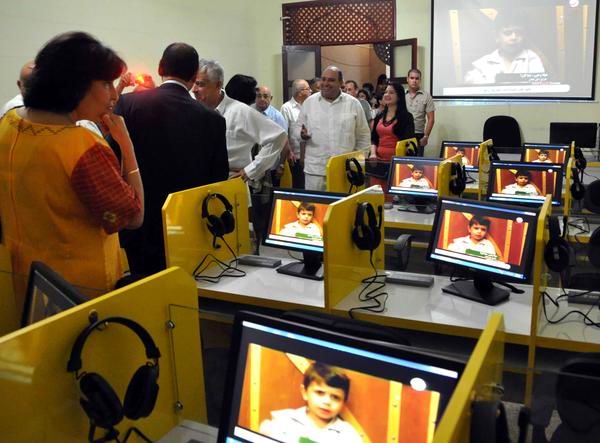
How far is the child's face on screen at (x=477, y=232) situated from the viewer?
7.66 ft

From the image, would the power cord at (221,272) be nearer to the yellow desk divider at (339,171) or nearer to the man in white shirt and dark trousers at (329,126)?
the yellow desk divider at (339,171)

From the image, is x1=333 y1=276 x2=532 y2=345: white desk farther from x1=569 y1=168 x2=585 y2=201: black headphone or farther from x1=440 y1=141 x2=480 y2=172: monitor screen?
x1=440 y1=141 x2=480 y2=172: monitor screen

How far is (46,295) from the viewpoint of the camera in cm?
136

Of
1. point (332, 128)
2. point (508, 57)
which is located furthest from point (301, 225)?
point (508, 57)

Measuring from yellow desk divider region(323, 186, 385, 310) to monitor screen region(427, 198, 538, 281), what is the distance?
0.33 metres

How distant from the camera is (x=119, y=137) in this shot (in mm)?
1766

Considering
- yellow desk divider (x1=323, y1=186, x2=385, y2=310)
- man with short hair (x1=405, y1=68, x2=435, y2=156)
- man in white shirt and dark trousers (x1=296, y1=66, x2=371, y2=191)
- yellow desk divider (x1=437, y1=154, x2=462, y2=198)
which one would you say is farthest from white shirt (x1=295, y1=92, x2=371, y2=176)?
man with short hair (x1=405, y1=68, x2=435, y2=156)

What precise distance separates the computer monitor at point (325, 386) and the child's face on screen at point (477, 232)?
56.1 inches

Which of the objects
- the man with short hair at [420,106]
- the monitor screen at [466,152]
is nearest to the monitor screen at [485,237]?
the monitor screen at [466,152]

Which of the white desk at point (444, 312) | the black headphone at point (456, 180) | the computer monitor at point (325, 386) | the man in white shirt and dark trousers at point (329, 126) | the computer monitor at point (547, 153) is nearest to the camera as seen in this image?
the computer monitor at point (325, 386)

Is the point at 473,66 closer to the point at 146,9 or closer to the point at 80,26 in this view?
the point at 146,9

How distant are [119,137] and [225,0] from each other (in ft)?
21.0

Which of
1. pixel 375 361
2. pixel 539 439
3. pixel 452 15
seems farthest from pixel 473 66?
pixel 375 361

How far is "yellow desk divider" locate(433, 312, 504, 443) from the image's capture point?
81 centimetres
